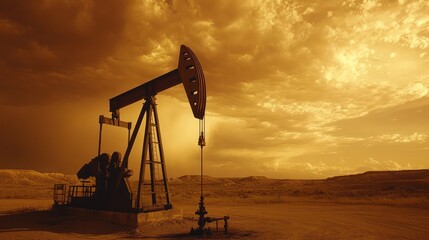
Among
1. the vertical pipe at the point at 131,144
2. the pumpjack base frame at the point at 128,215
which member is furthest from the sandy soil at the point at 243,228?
the vertical pipe at the point at 131,144

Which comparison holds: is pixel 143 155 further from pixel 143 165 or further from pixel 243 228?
pixel 243 228

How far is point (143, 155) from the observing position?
1248 cm

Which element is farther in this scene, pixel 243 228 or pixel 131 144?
pixel 131 144

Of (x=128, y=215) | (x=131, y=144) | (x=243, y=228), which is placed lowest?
(x=243, y=228)

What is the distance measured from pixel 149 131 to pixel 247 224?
17.0ft

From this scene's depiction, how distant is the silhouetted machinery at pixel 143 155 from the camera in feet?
36.6

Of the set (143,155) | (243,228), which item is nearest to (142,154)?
(143,155)

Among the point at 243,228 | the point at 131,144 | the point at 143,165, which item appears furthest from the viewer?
the point at 131,144

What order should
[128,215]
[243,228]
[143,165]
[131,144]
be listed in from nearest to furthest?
1. [128,215]
2. [243,228]
3. [143,165]
4. [131,144]

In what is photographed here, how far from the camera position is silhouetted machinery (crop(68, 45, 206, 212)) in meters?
11.2

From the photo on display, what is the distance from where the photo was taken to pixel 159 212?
484 inches

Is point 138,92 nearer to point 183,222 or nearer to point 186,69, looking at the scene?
point 186,69

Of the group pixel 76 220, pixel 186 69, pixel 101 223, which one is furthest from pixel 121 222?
pixel 186 69

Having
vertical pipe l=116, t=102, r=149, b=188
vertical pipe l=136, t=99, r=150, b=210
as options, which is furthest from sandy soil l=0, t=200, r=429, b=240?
vertical pipe l=116, t=102, r=149, b=188
